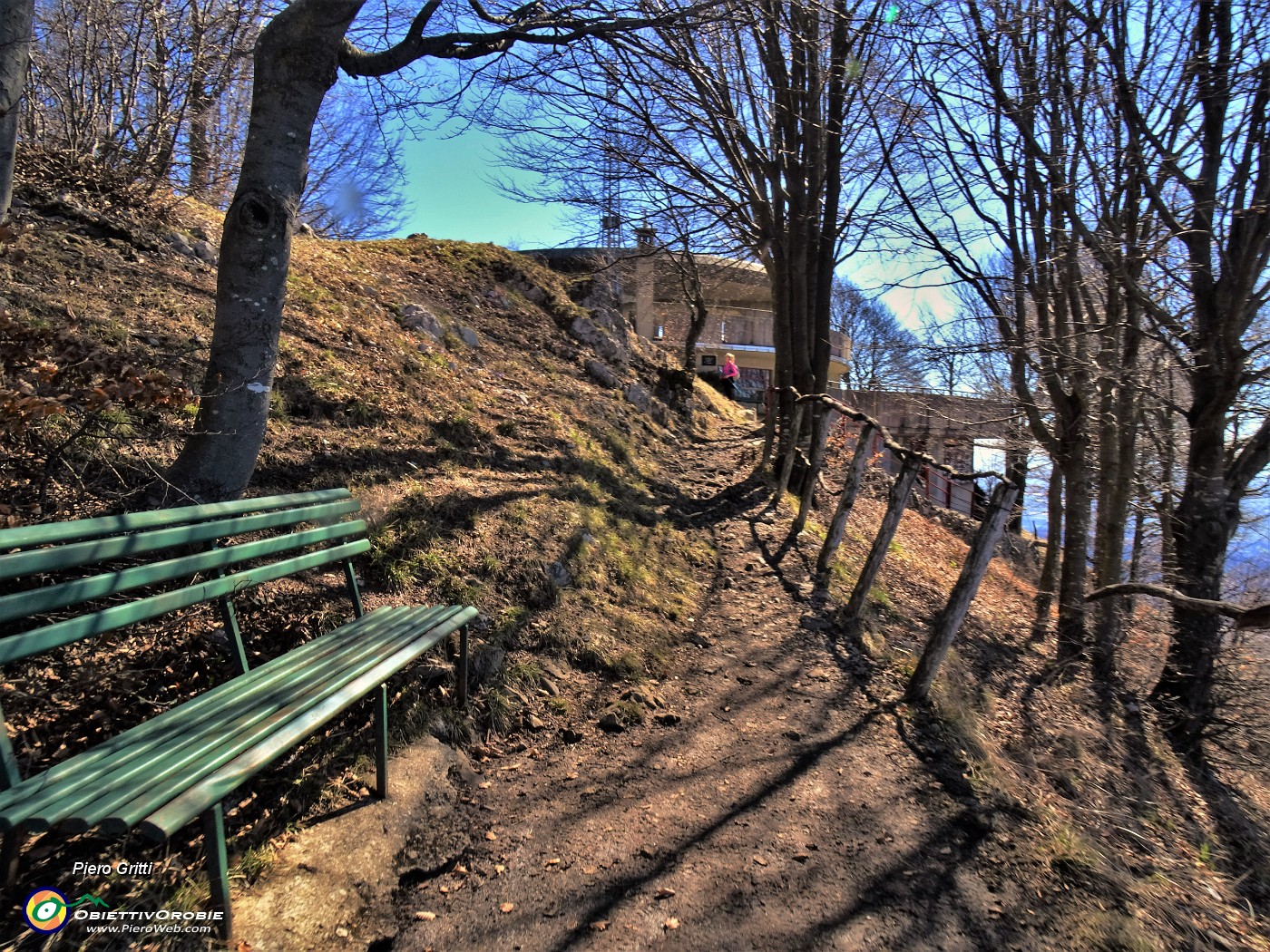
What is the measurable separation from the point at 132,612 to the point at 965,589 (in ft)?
13.5

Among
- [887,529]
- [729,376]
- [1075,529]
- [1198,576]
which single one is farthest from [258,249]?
[729,376]

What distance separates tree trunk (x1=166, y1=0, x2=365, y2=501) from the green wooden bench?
0.48 meters

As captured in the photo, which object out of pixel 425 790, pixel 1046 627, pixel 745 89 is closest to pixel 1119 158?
pixel 745 89

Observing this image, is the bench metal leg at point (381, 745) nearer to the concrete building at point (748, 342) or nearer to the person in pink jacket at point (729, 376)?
the concrete building at point (748, 342)

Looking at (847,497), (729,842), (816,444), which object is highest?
(816,444)

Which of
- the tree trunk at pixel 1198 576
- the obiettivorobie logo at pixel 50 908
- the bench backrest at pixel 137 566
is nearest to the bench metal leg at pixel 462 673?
the bench backrest at pixel 137 566

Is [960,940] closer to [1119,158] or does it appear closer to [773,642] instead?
[773,642]

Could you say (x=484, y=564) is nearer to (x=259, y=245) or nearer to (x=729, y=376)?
(x=259, y=245)

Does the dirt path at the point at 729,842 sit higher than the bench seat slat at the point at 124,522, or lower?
lower

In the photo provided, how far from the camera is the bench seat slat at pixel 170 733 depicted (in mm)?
1647

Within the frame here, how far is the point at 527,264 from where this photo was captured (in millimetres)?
12469

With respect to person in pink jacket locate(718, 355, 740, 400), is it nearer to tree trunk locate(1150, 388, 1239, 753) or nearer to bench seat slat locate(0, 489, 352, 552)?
tree trunk locate(1150, 388, 1239, 753)

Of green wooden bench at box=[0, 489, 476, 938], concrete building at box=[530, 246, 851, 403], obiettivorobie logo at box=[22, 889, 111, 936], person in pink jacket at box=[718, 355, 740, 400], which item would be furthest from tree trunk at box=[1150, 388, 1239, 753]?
person in pink jacket at box=[718, 355, 740, 400]

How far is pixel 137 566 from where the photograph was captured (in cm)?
272
